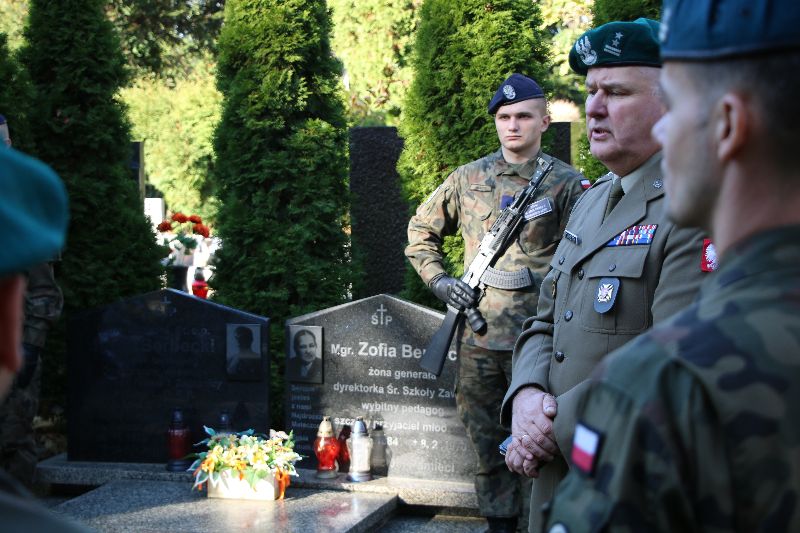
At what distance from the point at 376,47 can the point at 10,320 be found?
57.2ft

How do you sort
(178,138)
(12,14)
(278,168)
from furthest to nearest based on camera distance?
(12,14)
(178,138)
(278,168)

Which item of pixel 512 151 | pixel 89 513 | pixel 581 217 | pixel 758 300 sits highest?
pixel 512 151

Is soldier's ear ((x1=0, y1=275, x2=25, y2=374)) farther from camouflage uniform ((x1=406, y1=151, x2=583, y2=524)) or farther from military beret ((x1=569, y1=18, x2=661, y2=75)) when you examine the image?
camouflage uniform ((x1=406, y1=151, x2=583, y2=524))

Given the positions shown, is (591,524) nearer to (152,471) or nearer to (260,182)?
(152,471)

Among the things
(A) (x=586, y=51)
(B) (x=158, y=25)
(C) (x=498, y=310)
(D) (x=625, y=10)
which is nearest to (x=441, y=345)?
(C) (x=498, y=310)

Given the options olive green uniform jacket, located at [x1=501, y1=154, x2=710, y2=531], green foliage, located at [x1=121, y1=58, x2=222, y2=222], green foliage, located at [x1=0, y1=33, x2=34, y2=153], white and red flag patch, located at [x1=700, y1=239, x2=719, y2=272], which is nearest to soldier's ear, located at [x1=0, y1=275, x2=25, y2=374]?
olive green uniform jacket, located at [x1=501, y1=154, x2=710, y2=531]

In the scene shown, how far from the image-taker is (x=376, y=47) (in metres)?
18.0

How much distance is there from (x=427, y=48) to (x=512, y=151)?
190cm

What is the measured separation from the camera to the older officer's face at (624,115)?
2.71 meters

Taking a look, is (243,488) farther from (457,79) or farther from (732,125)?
(732,125)

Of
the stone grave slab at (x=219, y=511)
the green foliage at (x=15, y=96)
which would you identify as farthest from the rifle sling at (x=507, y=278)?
the green foliage at (x=15, y=96)

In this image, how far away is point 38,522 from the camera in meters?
0.85

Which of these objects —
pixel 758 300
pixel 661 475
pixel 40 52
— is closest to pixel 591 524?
pixel 661 475

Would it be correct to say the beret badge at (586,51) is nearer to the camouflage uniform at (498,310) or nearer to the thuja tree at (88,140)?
the camouflage uniform at (498,310)
